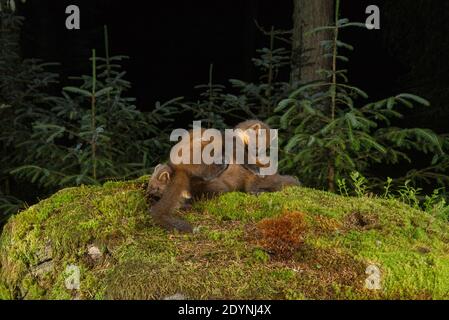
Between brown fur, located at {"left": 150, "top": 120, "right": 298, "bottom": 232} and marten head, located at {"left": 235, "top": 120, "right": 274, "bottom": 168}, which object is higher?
marten head, located at {"left": 235, "top": 120, "right": 274, "bottom": 168}

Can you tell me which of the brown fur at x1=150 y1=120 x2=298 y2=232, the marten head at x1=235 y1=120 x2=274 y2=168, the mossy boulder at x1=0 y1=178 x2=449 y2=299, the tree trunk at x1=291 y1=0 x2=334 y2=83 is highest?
the tree trunk at x1=291 y1=0 x2=334 y2=83

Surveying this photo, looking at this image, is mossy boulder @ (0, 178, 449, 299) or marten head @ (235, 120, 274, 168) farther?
marten head @ (235, 120, 274, 168)

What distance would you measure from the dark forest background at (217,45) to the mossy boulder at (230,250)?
20.9 ft

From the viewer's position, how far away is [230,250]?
3785 mm

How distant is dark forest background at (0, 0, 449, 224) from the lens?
1051cm

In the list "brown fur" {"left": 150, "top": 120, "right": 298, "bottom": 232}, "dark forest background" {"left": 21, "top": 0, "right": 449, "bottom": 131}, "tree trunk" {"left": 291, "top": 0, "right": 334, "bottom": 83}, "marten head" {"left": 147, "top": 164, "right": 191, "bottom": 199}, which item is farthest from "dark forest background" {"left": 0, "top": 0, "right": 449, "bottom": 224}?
"marten head" {"left": 147, "top": 164, "right": 191, "bottom": 199}

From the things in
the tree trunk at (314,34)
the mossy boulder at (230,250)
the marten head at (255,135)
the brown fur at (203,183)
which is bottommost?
the mossy boulder at (230,250)

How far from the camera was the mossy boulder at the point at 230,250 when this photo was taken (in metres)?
3.44

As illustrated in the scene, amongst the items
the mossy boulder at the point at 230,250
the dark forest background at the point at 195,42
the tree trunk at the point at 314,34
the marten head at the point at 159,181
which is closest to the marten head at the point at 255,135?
the mossy boulder at the point at 230,250

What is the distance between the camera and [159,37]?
1661 cm

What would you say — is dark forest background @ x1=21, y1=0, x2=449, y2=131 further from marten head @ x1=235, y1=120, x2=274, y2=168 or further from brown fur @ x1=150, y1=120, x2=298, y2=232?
brown fur @ x1=150, y1=120, x2=298, y2=232

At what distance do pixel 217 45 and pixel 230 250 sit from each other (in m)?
14.0

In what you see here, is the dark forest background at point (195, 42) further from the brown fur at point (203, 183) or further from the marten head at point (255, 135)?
the brown fur at point (203, 183)

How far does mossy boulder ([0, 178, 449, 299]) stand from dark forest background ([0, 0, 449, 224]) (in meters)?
6.38
